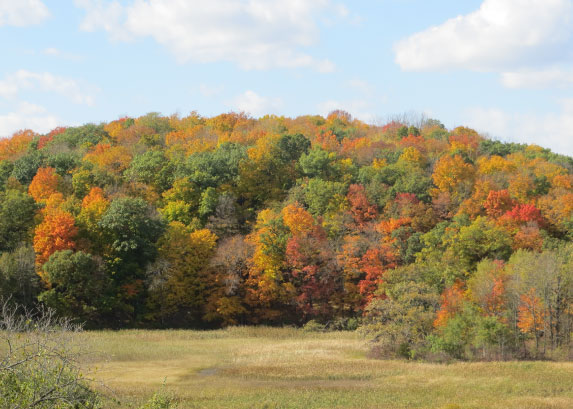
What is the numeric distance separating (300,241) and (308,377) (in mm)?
31563

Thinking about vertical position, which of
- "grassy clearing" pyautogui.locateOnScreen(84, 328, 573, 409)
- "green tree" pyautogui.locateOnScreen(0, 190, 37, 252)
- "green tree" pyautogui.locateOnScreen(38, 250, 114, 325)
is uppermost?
"green tree" pyautogui.locateOnScreen(0, 190, 37, 252)

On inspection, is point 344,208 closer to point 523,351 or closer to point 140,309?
point 140,309

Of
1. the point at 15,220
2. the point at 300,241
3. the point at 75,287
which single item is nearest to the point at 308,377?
the point at 75,287

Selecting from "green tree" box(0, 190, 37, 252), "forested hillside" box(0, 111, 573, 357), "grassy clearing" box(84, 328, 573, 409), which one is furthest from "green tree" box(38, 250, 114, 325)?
A: "green tree" box(0, 190, 37, 252)

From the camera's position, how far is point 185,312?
221 feet

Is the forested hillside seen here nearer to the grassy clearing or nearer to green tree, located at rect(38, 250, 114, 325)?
green tree, located at rect(38, 250, 114, 325)

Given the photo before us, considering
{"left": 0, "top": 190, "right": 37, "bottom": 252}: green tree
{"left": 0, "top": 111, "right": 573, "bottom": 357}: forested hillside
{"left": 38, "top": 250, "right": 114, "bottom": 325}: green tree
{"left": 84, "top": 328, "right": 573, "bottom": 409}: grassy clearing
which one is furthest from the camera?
{"left": 0, "top": 190, "right": 37, "bottom": 252}: green tree

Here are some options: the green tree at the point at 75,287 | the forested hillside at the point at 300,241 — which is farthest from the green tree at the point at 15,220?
the green tree at the point at 75,287

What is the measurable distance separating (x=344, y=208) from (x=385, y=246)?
10824 millimetres

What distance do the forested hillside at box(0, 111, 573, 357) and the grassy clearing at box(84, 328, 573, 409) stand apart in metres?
4.98

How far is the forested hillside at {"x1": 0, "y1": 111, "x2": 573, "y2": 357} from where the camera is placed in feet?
163

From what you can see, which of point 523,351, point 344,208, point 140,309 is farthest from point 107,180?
point 523,351

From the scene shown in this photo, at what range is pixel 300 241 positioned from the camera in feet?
228

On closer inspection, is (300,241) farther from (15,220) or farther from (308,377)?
(308,377)
